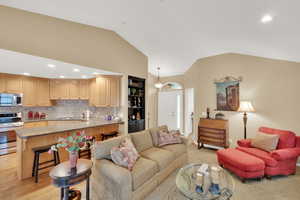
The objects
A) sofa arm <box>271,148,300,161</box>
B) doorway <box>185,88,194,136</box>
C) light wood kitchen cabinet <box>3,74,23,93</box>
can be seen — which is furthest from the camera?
doorway <box>185,88,194,136</box>

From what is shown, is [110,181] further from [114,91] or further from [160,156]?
[114,91]

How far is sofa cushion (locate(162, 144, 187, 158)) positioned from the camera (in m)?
2.88

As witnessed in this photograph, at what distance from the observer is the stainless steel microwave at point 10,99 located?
13.3 ft

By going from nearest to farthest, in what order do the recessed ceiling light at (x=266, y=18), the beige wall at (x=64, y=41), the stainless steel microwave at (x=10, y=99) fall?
the recessed ceiling light at (x=266, y=18) < the beige wall at (x=64, y=41) < the stainless steel microwave at (x=10, y=99)

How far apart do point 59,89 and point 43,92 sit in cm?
53

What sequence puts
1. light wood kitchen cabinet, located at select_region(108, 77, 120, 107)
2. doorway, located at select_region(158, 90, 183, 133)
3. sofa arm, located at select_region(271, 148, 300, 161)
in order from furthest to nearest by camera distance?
1. doorway, located at select_region(158, 90, 183, 133)
2. light wood kitchen cabinet, located at select_region(108, 77, 120, 107)
3. sofa arm, located at select_region(271, 148, 300, 161)

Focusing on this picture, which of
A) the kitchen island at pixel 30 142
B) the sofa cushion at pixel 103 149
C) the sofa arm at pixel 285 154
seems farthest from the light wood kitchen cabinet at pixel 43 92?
the sofa arm at pixel 285 154

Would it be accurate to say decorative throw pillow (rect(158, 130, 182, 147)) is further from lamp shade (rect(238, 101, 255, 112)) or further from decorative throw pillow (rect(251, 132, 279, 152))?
lamp shade (rect(238, 101, 255, 112))

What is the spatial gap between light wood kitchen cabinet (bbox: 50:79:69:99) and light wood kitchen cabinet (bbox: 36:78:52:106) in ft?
0.41

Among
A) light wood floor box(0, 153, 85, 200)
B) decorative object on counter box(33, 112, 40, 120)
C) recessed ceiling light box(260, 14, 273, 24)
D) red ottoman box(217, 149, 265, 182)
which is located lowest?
light wood floor box(0, 153, 85, 200)

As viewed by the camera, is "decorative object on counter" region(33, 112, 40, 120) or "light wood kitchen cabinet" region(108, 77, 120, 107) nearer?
"light wood kitchen cabinet" region(108, 77, 120, 107)

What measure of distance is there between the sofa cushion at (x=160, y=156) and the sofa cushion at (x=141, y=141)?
101mm

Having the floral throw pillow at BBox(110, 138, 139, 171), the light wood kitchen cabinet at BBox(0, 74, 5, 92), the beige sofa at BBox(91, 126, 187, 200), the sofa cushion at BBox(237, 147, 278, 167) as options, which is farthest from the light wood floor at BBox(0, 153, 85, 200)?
the sofa cushion at BBox(237, 147, 278, 167)

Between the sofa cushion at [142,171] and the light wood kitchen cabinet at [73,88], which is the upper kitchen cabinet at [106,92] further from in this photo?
the sofa cushion at [142,171]
